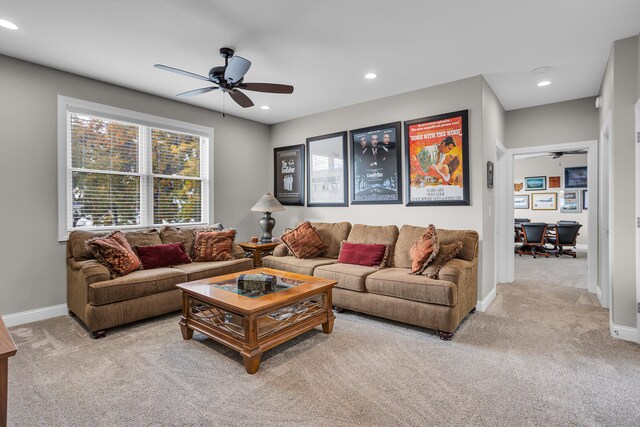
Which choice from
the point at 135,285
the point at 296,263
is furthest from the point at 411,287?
the point at 135,285

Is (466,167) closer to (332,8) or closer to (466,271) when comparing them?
(466,271)

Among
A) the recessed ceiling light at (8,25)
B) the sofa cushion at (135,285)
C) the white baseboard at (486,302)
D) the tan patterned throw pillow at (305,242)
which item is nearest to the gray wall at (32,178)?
the recessed ceiling light at (8,25)

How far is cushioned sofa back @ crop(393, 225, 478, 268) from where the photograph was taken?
3469 mm

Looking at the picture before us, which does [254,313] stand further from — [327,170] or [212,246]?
[327,170]

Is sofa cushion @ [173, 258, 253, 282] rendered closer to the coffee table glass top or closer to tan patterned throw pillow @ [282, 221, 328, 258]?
tan patterned throw pillow @ [282, 221, 328, 258]

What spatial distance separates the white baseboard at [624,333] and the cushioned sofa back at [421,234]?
4.20 feet

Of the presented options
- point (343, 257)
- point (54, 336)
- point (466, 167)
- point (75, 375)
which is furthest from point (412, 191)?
point (54, 336)

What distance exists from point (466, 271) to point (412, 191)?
1335 millimetres

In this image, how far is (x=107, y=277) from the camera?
10.1 ft

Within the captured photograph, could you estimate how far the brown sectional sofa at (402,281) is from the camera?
A: 2.94m

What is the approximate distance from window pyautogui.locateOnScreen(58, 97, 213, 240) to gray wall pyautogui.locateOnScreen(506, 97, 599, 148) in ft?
15.1

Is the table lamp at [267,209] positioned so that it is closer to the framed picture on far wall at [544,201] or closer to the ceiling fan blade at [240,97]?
the ceiling fan blade at [240,97]

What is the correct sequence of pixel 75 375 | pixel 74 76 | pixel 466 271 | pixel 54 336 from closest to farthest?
pixel 75 375
pixel 54 336
pixel 466 271
pixel 74 76

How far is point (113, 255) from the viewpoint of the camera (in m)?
3.22
